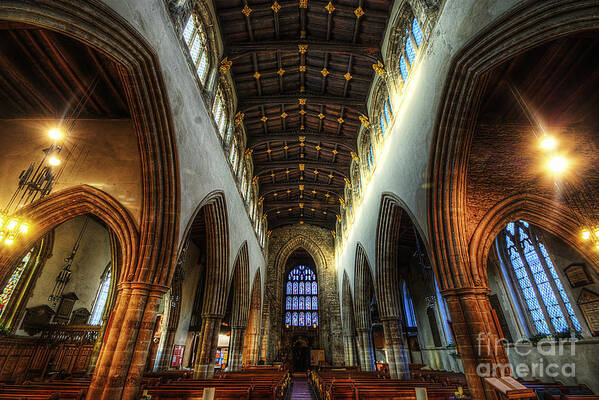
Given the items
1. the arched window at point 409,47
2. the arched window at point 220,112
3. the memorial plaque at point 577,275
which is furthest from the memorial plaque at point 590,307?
the arched window at point 220,112

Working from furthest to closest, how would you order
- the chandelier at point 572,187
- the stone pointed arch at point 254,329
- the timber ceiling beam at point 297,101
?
the stone pointed arch at point 254,329
the timber ceiling beam at point 297,101
the chandelier at point 572,187

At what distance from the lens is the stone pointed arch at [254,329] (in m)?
17.2

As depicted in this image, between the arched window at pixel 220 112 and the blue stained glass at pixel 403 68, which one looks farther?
the arched window at pixel 220 112

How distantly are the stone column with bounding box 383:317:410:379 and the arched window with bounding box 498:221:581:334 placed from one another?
→ 4.70 meters

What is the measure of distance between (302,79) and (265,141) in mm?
3834

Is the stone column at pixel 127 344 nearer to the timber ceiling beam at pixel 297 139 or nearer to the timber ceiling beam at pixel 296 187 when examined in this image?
the timber ceiling beam at pixel 297 139

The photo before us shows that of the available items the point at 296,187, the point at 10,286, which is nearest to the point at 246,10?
the point at 296,187

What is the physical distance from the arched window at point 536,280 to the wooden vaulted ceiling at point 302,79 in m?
8.09

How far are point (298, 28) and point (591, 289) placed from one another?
1272 centimetres

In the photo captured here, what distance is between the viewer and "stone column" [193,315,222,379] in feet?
32.2

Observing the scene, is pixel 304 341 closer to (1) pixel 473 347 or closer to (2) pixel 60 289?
(2) pixel 60 289

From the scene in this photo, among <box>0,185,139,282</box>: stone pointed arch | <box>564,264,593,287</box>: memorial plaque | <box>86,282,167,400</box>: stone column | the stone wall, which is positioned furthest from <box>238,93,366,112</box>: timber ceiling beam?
the stone wall

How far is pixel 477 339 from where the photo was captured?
5594 millimetres

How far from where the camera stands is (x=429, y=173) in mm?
6879
